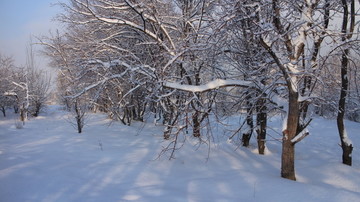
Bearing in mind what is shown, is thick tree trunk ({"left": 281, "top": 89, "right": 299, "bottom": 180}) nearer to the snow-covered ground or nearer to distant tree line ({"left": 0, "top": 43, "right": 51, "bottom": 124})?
the snow-covered ground

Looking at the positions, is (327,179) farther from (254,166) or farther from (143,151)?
(143,151)

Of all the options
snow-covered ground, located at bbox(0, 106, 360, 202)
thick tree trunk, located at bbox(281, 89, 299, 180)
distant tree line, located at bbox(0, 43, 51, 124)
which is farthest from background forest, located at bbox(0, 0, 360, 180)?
distant tree line, located at bbox(0, 43, 51, 124)

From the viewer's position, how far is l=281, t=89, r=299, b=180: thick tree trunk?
16.7 feet

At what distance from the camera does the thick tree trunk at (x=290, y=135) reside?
508cm

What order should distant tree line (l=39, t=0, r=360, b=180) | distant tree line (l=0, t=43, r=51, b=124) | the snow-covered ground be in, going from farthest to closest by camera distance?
distant tree line (l=0, t=43, r=51, b=124) → distant tree line (l=39, t=0, r=360, b=180) → the snow-covered ground

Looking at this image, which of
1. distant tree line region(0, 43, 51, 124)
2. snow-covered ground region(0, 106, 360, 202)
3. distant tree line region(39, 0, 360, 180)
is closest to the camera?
snow-covered ground region(0, 106, 360, 202)

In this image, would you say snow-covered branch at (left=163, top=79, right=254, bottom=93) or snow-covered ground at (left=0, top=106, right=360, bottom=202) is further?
snow-covered branch at (left=163, top=79, right=254, bottom=93)

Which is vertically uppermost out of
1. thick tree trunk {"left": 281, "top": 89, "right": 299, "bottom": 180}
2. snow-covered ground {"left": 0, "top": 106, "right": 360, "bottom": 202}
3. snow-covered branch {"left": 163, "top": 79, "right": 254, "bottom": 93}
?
snow-covered branch {"left": 163, "top": 79, "right": 254, "bottom": 93}

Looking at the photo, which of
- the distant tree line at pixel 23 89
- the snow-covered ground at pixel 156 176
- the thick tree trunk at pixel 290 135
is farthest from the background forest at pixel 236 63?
the distant tree line at pixel 23 89

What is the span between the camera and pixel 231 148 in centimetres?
886

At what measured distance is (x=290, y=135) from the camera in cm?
517

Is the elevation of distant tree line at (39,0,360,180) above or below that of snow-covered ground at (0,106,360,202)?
above

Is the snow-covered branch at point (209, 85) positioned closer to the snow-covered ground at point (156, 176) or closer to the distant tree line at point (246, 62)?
the distant tree line at point (246, 62)

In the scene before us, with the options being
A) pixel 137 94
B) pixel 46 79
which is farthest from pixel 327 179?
pixel 46 79
